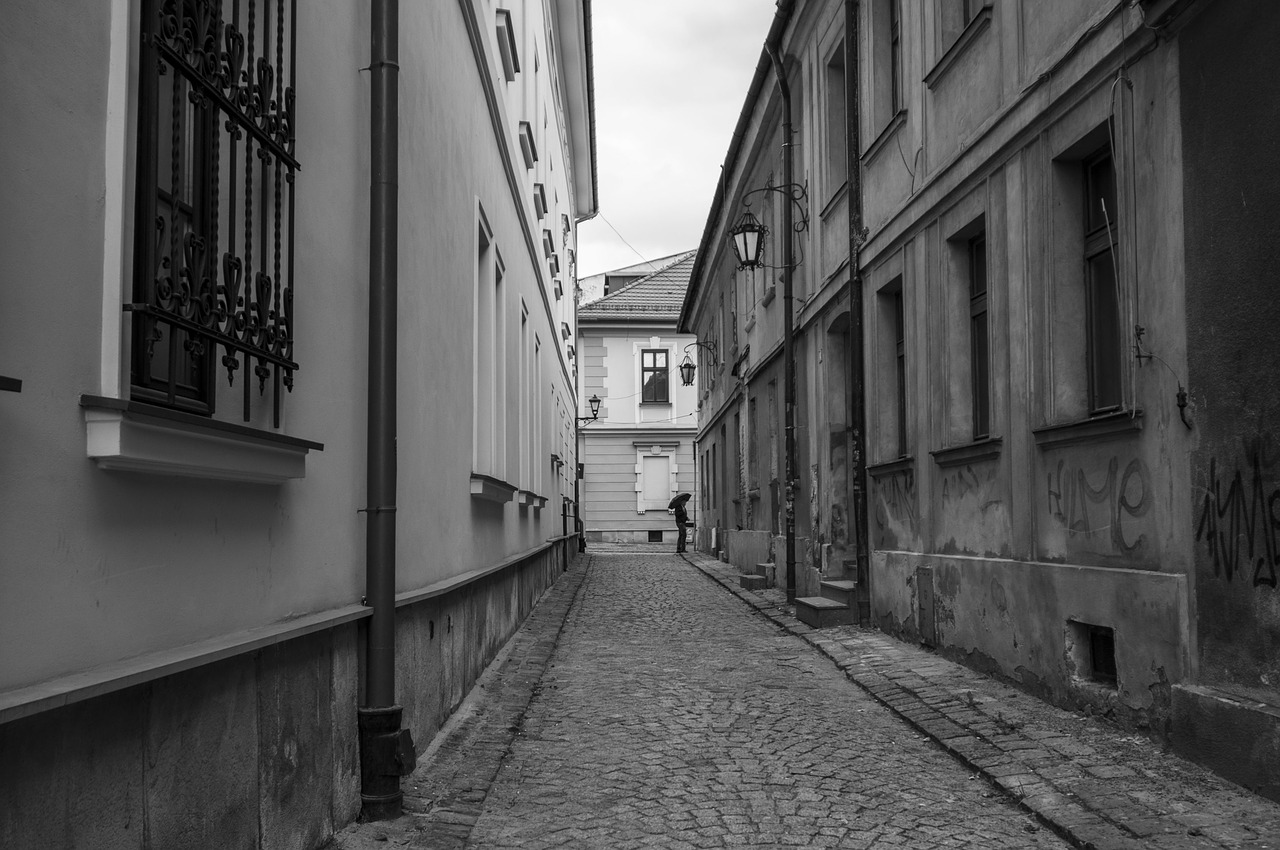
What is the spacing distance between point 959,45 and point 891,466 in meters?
3.74

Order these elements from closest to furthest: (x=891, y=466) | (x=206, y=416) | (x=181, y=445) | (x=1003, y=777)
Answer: (x=181, y=445), (x=206, y=416), (x=1003, y=777), (x=891, y=466)

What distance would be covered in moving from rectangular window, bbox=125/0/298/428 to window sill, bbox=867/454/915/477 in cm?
731

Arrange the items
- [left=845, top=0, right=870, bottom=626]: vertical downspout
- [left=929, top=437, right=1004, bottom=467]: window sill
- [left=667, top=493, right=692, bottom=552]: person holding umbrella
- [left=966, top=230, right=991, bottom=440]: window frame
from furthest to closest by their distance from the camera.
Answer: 1. [left=667, top=493, right=692, bottom=552]: person holding umbrella
2. [left=845, top=0, right=870, bottom=626]: vertical downspout
3. [left=966, top=230, right=991, bottom=440]: window frame
4. [left=929, top=437, right=1004, bottom=467]: window sill

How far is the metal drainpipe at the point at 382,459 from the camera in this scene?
4.86m

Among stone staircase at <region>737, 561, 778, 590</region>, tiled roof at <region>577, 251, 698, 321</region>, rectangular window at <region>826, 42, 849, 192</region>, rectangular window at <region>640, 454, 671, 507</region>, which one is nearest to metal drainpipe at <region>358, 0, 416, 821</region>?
rectangular window at <region>826, 42, 849, 192</region>

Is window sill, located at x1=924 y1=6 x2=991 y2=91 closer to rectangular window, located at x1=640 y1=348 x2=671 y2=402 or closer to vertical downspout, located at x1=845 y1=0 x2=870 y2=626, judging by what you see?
vertical downspout, located at x1=845 y1=0 x2=870 y2=626

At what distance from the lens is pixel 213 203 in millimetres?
3371

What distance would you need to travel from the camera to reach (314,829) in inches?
167

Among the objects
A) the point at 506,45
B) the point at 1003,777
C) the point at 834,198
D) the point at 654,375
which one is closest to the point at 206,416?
the point at 1003,777

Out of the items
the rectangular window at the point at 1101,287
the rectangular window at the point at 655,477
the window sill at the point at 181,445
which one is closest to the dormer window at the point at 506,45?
the rectangular window at the point at 1101,287

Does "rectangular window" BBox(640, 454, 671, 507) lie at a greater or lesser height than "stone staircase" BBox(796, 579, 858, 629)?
greater

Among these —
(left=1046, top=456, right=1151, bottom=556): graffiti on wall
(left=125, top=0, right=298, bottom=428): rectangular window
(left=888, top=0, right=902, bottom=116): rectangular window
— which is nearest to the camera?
(left=125, top=0, right=298, bottom=428): rectangular window

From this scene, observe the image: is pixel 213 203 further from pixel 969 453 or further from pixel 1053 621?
pixel 969 453

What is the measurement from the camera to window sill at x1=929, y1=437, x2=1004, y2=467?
330 inches
